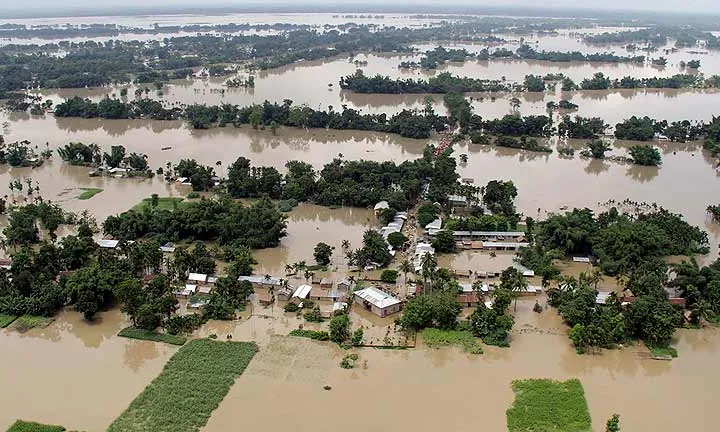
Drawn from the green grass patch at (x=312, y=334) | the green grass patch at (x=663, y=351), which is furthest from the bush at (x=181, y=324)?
the green grass patch at (x=663, y=351)

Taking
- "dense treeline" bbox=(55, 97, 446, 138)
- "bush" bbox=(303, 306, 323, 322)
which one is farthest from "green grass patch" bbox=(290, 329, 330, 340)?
"dense treeline" bbox=(55, 97, 446, 138)

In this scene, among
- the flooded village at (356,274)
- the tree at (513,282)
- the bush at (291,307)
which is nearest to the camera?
the flooded village at (356,274)

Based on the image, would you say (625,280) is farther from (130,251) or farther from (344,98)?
(344,98)

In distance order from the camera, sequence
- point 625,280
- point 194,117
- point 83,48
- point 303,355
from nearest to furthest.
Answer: point 303,355, point 625,280, point 194,117, point 83,48

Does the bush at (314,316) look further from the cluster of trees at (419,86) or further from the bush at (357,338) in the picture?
the cluster of trees at (419,86)

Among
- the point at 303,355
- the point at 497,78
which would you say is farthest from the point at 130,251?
the point at 497,78

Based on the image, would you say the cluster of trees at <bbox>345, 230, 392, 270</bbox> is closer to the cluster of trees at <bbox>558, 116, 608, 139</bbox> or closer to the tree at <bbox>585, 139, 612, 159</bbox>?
the tree at <bbox>585, 139, 612, 159</bbox>
